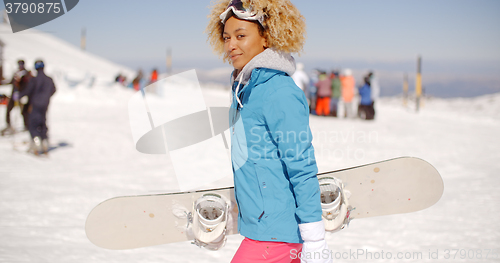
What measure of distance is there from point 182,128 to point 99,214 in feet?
20.3

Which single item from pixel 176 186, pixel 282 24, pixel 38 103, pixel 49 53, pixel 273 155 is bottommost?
pixel 49 53

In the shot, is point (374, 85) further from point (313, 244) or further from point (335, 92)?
point (313, 244)

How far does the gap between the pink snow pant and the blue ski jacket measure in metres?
0.04

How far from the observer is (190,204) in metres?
2.23

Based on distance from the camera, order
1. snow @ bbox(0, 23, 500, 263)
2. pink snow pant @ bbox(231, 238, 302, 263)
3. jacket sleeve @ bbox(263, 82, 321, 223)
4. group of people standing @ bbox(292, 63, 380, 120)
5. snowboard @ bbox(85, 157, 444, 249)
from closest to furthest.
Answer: jacket sleeve @ bbox(263, 82, 321, 223), pink snow pant @ bbox(231, 238, 302, 263), snowboard @ bbox(85, 157, 444, 249), snow @ bbox(0, 23, 500, 263), group of people standing @ bbox(292, 63, 380, 120)

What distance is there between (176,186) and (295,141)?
14.0 ft

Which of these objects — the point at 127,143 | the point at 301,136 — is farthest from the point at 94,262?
the point at 127,143

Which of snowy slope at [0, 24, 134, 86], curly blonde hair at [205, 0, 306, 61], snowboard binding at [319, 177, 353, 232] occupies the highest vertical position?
curly blonde hair at [205, 0, 306, 61]

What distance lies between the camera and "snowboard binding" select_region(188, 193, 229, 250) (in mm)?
1757

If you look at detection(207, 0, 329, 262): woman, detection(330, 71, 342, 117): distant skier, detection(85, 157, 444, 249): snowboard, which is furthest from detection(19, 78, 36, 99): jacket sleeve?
detection(330, 71, 342, 117): distant skier

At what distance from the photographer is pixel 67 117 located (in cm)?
1120

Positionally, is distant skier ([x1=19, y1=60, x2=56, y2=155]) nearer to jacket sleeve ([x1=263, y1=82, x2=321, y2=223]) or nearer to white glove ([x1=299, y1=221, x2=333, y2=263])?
jacket sleeve ([x1=263, y1=82, x2=321, y2=223])

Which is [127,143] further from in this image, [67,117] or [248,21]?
[248,21]

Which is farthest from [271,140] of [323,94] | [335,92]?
[335,92]
